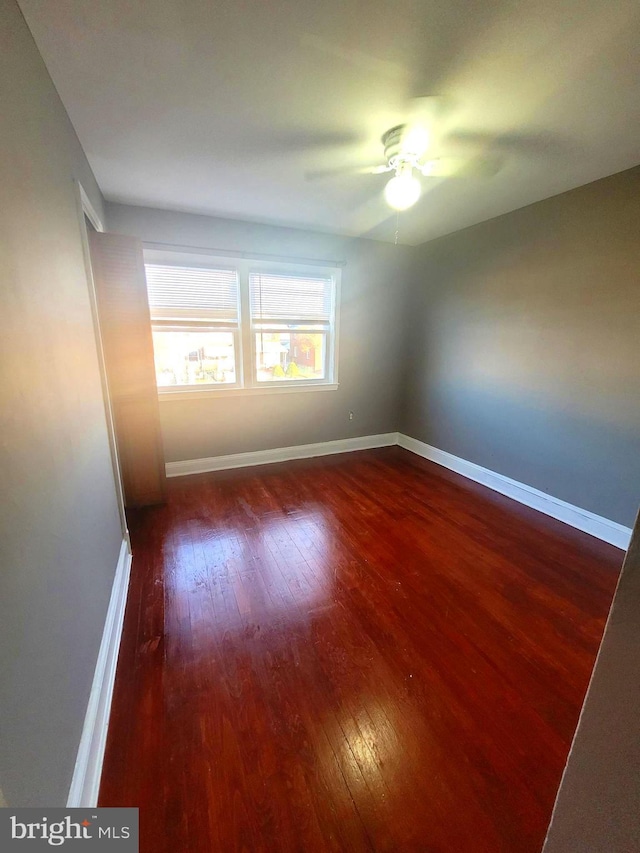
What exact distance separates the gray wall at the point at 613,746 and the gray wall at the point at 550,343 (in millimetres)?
2389

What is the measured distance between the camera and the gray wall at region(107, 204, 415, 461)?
298 cm

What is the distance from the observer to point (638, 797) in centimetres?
46

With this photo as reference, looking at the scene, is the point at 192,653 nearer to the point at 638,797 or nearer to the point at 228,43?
the point at 638,797

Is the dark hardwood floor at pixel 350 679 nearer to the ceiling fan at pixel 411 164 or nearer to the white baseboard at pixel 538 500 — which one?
the white baseboard at pixel 538 500

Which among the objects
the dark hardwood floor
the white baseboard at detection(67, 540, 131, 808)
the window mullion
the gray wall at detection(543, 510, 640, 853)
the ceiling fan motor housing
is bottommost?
the dark hardwood floor

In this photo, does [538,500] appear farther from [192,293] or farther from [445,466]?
[192,293]

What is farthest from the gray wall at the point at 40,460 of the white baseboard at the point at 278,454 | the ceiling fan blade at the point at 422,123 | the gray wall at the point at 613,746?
the white baseboard at the point at 278,454

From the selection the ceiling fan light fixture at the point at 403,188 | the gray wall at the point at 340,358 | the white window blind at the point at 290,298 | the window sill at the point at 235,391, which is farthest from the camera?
the white window blind at the point at 290,298

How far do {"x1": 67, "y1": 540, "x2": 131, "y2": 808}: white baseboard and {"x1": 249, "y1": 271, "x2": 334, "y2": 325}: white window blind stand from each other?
269 centimetres

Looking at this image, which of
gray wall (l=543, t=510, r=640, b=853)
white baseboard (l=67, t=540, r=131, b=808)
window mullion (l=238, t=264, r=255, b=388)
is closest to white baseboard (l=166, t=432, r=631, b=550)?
window mullion (l=238, t=264, r=255, b=388)

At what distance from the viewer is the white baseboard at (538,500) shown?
7.87 feet

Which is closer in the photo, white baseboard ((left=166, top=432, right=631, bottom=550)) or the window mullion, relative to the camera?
white baseboard ((left=166, top=432, right=631, bottom=550))

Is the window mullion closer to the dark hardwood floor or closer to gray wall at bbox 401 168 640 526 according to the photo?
the dark hardwood floor

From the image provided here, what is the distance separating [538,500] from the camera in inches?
112
